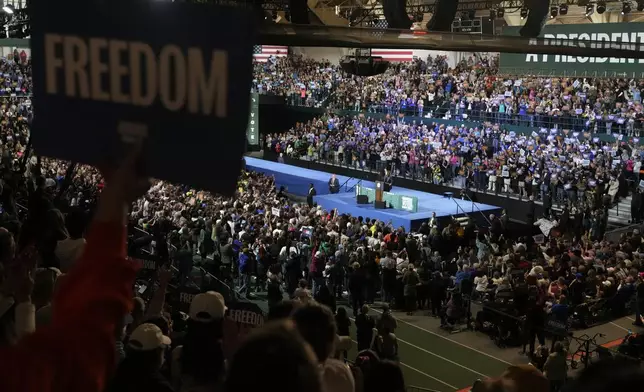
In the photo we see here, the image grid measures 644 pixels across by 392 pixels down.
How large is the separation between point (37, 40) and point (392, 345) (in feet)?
23.3

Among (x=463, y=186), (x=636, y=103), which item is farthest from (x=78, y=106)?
(x=636, y=103)

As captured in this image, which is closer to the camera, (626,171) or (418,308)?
(418,308)

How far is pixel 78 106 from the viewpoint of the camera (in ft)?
8.07

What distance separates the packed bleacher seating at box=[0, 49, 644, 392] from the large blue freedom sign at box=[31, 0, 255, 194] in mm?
312

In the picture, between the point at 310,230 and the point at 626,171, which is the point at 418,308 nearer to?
the point at 310,230

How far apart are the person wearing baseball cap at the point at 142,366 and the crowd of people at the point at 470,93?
976 inches

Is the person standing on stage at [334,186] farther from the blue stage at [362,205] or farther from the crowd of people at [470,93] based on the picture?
the crowd of people at [470,93]

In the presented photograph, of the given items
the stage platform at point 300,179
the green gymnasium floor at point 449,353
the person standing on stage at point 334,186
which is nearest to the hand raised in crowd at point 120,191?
the green gymnasium floor at point 449,353

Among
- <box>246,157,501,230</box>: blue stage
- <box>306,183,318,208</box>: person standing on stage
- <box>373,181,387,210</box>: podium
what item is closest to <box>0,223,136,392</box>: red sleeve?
<box>246,157,501,230</box>: blue stage

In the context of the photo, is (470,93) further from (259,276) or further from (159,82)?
(159,82)

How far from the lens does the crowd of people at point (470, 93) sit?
26.4 m

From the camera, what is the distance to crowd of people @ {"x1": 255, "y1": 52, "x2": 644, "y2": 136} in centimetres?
2642

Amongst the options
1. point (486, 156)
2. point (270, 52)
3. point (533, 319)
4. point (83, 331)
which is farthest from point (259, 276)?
point (270, 52)

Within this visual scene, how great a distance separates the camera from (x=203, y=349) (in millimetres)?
2875
